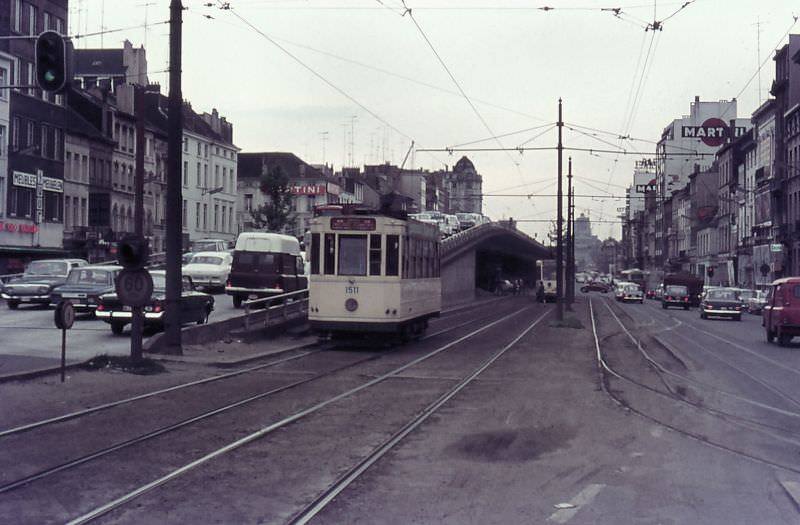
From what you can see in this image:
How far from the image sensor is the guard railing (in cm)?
2590

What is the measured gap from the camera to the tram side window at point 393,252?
25.1 meters

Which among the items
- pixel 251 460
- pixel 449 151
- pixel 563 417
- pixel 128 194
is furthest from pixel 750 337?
pixel 128 194

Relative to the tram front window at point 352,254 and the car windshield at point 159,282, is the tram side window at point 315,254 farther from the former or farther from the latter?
the car windshield at point 159,282

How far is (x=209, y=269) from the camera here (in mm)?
46344

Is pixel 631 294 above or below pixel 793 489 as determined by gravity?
above

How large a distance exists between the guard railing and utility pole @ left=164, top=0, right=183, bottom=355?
15.7 ft

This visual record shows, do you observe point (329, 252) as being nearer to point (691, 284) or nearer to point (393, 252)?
point (393, 252)

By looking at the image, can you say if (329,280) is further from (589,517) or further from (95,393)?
(589,517)

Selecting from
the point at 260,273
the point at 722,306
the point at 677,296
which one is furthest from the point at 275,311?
the point at 677,296

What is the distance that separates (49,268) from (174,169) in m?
19.0

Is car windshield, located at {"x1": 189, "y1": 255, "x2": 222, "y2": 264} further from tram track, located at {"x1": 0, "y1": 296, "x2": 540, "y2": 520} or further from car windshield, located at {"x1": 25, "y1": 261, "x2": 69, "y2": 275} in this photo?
tram track, located at {"x1": 0, "y1": 296, "x2": 540, "y2": 520}

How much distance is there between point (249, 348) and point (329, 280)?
8.16 feet

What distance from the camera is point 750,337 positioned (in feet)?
118

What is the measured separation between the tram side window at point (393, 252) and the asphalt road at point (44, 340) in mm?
6224
